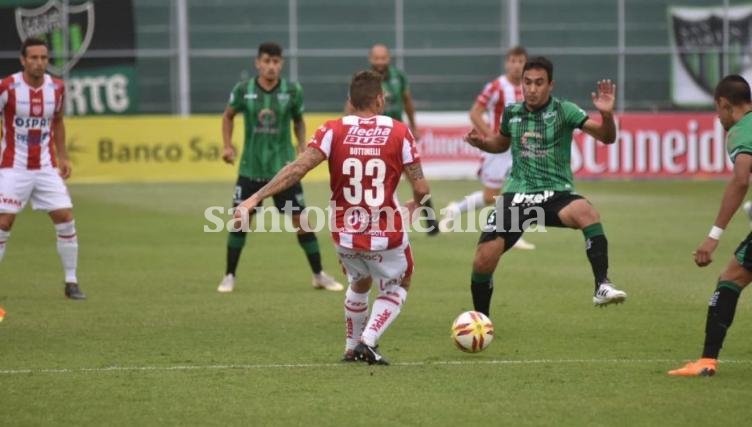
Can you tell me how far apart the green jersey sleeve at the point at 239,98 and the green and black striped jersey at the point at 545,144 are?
422cm

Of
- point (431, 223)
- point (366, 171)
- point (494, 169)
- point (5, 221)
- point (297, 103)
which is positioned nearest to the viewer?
point (366, 171)

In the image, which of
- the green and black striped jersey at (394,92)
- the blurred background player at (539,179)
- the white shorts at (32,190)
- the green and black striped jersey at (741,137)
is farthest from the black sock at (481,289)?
the green and black striped jersey at (394,92)

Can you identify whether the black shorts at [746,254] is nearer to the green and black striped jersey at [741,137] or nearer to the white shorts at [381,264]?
the green and black striped jersey at [741,137]

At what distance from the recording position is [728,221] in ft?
27.1

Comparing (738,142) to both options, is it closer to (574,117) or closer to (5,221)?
(574,117)

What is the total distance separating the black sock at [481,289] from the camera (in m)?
10.1

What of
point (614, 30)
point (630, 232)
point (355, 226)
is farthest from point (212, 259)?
point (614, 30)

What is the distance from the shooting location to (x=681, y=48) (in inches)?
1337

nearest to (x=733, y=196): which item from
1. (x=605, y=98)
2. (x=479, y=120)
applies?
(x=605, y=98)

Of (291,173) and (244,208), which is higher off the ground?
(291,173)

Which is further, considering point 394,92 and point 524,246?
point 394,92

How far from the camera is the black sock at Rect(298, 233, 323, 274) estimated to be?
13.6 m

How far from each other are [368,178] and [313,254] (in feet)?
15.3

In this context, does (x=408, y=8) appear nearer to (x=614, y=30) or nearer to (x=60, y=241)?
(x=614, y=30)
